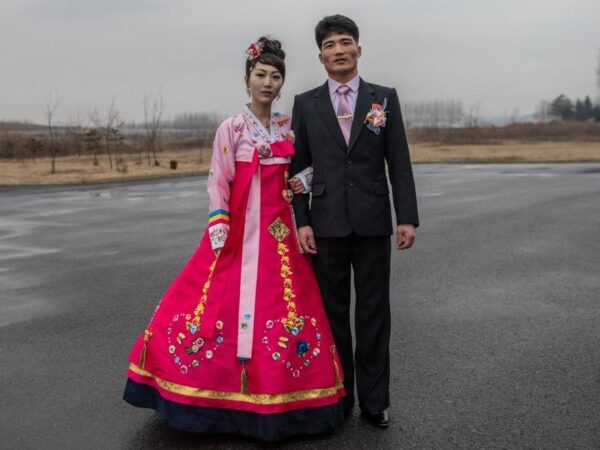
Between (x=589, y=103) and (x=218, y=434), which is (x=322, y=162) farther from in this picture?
(x=589, y=103)

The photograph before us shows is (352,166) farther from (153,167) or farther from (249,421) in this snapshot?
(153,167)

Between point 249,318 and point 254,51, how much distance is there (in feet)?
4.11

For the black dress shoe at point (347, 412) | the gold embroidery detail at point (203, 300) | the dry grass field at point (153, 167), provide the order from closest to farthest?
the gold embroidery detail at point (203, 300), the black dress shoe at point (347, 412), the dry grass field at point (153, 167)

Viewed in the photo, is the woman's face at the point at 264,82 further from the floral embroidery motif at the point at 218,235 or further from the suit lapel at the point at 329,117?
the floral embroidery motif at the point at 218,235

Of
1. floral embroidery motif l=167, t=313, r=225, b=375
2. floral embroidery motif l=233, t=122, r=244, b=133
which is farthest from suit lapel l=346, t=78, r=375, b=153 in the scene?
floral embroidery motif l=167, t=313, r=225, b=375

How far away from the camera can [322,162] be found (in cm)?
317

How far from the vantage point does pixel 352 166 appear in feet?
10.3

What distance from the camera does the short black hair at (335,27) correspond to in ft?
9.97

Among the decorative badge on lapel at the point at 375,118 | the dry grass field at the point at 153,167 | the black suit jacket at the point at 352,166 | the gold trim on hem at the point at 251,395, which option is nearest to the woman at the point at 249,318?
the gold trim on hem at the point at 251,395

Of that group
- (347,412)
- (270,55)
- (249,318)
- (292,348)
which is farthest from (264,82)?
(347,412)

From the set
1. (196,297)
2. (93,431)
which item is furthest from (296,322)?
(93,431)

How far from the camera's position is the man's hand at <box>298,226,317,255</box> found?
315cm

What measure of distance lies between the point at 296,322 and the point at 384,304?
20.0 inches

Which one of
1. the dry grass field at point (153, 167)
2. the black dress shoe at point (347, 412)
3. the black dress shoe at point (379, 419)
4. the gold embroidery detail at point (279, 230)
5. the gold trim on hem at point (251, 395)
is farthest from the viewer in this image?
the dry grass field at point (153, 167)
